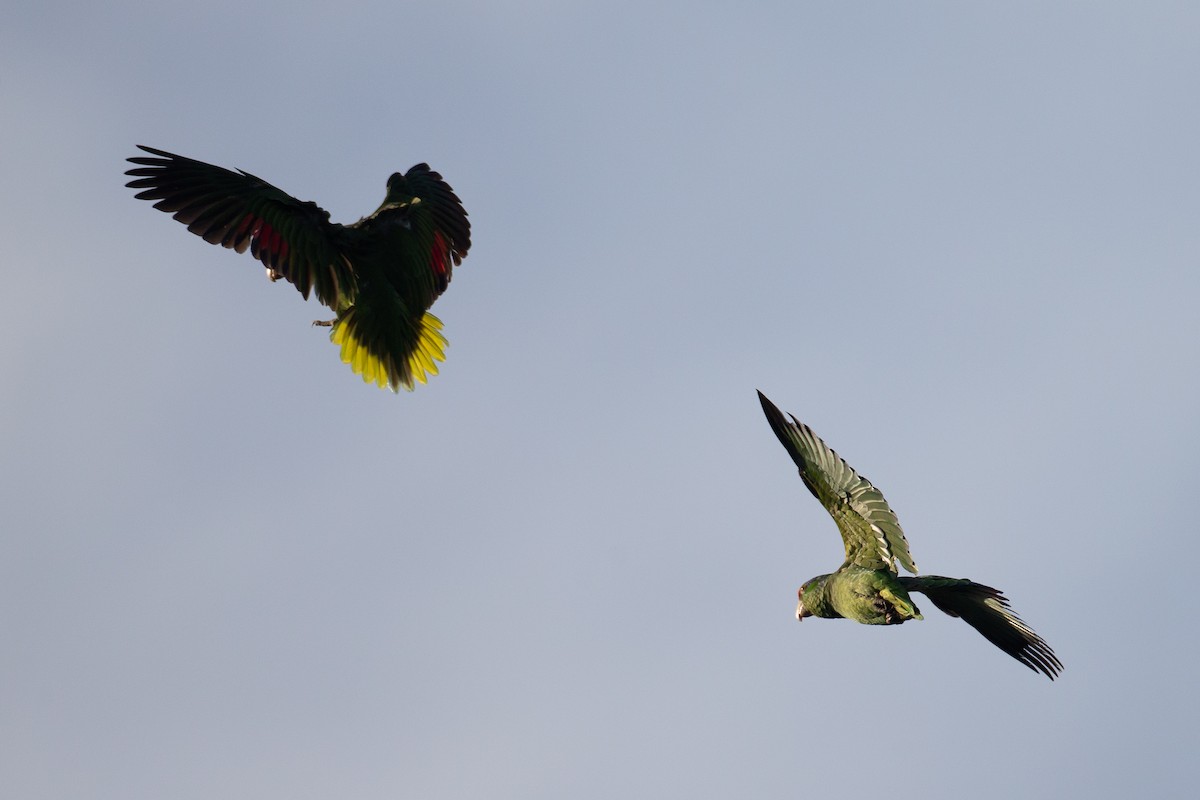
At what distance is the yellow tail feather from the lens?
1631 centimetres

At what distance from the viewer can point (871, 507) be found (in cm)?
1549

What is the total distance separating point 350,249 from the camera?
52.1 ft

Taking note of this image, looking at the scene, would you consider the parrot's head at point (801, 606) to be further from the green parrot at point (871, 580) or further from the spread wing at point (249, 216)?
the spread wing at point (249, 216)

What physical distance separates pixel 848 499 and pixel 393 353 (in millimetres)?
5694

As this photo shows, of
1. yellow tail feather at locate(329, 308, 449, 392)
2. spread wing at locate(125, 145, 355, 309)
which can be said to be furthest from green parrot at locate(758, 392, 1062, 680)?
spread wing at locate(125, 145, 355, 309)

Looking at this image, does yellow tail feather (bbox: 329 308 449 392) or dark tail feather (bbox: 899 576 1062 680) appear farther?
yellow tail feather (bbox: 329 308 449 392)

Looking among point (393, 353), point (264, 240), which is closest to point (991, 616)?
point (393, 353)

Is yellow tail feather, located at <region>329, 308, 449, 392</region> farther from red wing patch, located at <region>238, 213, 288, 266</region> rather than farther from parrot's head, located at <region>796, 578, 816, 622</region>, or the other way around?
parrot's head, located at <region>796, 578, 816, 622</region>

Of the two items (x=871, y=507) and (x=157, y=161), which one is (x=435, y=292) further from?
(x=871, y=507)

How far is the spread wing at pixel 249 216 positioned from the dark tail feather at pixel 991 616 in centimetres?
753

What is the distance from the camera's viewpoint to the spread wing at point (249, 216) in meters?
15.3

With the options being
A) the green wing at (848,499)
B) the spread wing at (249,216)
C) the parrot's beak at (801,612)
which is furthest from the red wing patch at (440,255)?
the parrot's beak at (801,612)

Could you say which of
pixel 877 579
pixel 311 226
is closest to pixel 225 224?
pixel 311 226

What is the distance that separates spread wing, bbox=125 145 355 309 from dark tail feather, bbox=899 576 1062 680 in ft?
24.7
